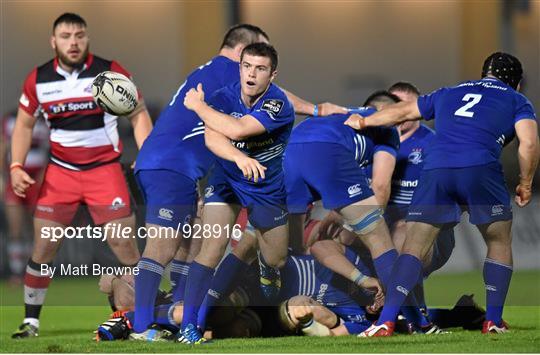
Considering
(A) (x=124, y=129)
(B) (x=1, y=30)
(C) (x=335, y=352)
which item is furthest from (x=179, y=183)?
(B) (x=1, y=30)

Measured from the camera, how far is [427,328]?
8.80 meters

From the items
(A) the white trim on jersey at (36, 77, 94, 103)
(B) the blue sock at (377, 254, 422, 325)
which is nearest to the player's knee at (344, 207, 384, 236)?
(B) the blue sock at (377, 254, 422, 325)

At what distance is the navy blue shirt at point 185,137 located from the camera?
8945 millimetres

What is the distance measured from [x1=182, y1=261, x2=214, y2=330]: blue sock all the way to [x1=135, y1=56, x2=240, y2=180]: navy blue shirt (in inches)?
28.0

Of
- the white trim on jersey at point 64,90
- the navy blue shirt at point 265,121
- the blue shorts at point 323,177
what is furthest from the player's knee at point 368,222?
the white trim on jersey at point 64,90

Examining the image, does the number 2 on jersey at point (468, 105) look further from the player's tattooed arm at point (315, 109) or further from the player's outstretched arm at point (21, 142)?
the player's outstretched arm at point (21, 142)

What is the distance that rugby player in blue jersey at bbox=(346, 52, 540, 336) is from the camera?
8.59 meters

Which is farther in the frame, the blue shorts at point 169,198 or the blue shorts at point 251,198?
the blue shorts at point 169,198

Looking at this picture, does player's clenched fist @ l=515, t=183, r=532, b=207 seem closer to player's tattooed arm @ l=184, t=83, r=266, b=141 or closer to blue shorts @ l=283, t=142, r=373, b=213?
blue shorts @ l=283, t=142, r=373, b=213

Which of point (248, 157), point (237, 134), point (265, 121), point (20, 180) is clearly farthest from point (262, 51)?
point (20, 180)

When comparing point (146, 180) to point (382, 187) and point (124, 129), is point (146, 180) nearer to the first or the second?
point (382, 187)

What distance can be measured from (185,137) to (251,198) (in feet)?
2.23

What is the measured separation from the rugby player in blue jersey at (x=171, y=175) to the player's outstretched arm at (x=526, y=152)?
132 centimetres

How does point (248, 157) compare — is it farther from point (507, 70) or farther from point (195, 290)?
point (507, 70)
